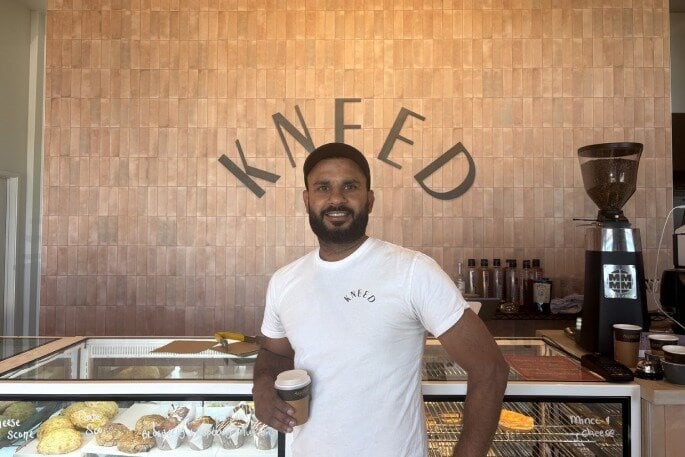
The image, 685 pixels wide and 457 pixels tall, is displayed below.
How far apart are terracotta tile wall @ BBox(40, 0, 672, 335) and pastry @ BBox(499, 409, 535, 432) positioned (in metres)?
1.91

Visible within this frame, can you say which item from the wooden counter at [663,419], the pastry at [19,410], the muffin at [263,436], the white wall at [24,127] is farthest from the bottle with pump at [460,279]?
the white wall at [24,127]

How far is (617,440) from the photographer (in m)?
1.34

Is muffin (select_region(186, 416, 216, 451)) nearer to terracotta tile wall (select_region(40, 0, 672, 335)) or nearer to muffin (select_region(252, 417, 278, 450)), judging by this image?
muffin (select_region(252, 417, 278, 450))

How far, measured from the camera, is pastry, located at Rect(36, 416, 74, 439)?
1.43m

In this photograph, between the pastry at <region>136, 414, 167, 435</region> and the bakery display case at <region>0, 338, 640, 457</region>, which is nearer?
the bakery display case at <region>0, 338, 640, 457</region>

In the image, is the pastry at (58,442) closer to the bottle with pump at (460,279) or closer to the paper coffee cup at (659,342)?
the paper coffee cup at (659,342)

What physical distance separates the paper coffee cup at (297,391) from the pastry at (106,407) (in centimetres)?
72

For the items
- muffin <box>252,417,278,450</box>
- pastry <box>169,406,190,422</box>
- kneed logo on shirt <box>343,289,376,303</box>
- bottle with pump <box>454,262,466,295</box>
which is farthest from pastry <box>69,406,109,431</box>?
bottle with pump <box>454,262,466,295</box>

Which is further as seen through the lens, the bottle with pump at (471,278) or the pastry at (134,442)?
the bottle with pump at (471,278)

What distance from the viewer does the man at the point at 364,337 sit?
1.00 meters

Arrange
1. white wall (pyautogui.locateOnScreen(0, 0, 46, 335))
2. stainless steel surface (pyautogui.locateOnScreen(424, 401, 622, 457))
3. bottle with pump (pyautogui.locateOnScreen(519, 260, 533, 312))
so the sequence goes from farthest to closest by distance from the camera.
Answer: white wall (pyautogui.locateOnScreen(0, 0, 46, 335)), bottle with pump (pyautogui.locateOnScreen(519, 260, 533, 312)), stainless steel surface (pyautogui.locateOnScreen(424, 401, 622, 457))

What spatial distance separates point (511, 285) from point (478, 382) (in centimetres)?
240

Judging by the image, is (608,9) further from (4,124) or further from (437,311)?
(4,124)

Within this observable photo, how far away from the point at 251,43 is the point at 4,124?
84.2 inches
